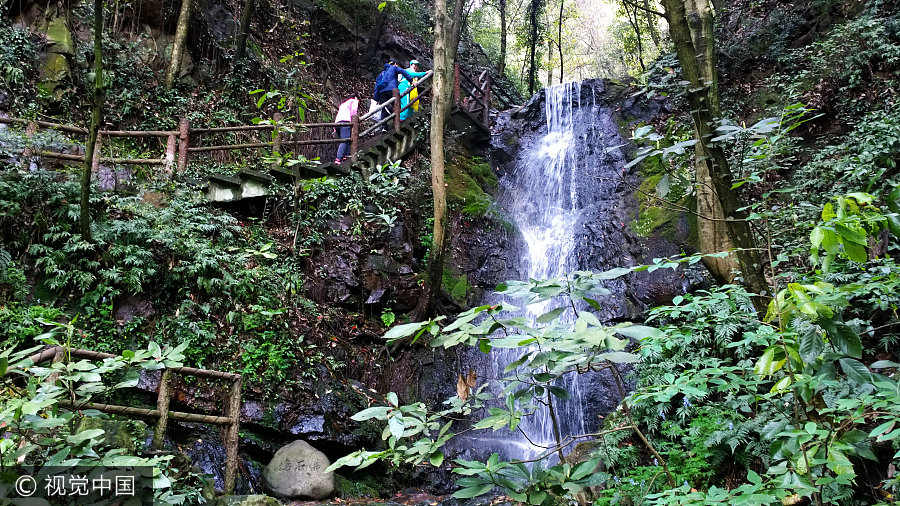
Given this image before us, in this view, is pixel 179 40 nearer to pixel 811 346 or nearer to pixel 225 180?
pixel 225 180

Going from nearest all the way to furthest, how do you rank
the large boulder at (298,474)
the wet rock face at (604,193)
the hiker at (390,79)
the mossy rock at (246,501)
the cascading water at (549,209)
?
the mossy rock at (246,501) < the large boulder at (298,474) < the cascading water at (549,209) < the wet rock face at (604,193) < the hiker at (390,79)

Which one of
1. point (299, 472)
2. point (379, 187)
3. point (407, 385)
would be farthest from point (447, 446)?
point (379, 187)

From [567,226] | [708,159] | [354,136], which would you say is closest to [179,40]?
[354,136]

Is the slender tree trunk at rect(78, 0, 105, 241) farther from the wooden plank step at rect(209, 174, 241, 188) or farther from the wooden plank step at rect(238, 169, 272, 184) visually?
the wooden plank step at rect(238, 169, 272, 184)

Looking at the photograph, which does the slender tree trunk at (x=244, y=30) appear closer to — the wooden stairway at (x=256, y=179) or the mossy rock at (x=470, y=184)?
the wooden stairway at (x=256, y=179)

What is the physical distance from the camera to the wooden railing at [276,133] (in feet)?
23.8

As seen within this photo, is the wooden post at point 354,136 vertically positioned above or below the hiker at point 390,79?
below

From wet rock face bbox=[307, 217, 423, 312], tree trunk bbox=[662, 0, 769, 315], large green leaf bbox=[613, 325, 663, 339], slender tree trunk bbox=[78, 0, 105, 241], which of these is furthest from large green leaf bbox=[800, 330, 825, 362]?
wet rock face bbox=[307, 217, 423, 312]

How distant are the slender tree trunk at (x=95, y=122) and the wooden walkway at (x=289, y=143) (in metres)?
1.15

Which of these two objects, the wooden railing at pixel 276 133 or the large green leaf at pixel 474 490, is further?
the wooden railing at pixel 276 133

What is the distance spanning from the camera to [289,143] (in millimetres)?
8570

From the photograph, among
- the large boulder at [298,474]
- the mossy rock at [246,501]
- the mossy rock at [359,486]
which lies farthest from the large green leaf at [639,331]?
the mossy rock at [359,486]

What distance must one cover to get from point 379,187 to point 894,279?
Result: 8017 millimetres

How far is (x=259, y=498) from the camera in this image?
12.6 feet
